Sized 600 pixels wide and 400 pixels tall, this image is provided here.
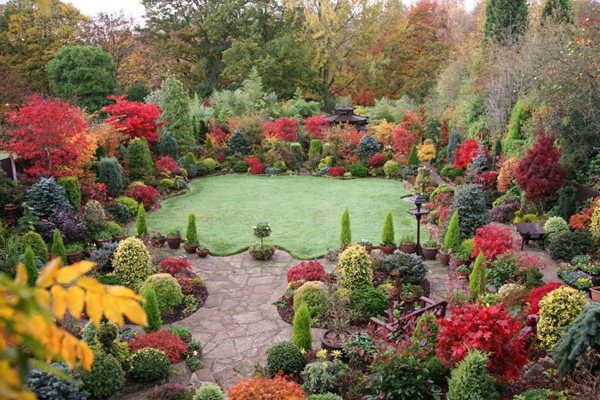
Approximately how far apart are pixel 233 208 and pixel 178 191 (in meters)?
3.65

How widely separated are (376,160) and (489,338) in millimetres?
18706

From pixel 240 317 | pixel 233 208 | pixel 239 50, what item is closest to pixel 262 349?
pixel 240 317

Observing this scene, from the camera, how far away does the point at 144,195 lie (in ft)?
64.8

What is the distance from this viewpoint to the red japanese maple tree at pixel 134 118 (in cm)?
2203

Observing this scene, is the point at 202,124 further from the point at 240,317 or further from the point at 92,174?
the point at 240,317

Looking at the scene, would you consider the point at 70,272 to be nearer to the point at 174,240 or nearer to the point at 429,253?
the point at 429,253

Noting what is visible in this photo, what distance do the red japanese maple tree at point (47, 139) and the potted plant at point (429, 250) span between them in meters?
10.7

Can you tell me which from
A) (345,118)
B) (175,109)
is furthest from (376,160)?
(175,109)

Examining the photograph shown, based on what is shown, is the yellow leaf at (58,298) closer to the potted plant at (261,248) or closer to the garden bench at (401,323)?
the garden bench at (401,323)

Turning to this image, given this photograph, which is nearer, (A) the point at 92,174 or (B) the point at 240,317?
(B) the point at 240,317

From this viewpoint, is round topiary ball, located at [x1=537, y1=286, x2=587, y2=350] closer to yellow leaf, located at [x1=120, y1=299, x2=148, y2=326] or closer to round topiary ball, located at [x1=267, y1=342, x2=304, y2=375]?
round topiary ball, located at [x1=267, y1=342, x2=304, y2=375]

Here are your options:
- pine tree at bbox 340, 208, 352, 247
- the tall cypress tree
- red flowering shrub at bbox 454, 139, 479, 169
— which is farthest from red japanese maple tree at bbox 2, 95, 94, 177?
the tall cypress tree

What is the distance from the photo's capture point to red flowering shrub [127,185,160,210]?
64.4 feet

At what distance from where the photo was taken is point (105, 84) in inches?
1208
